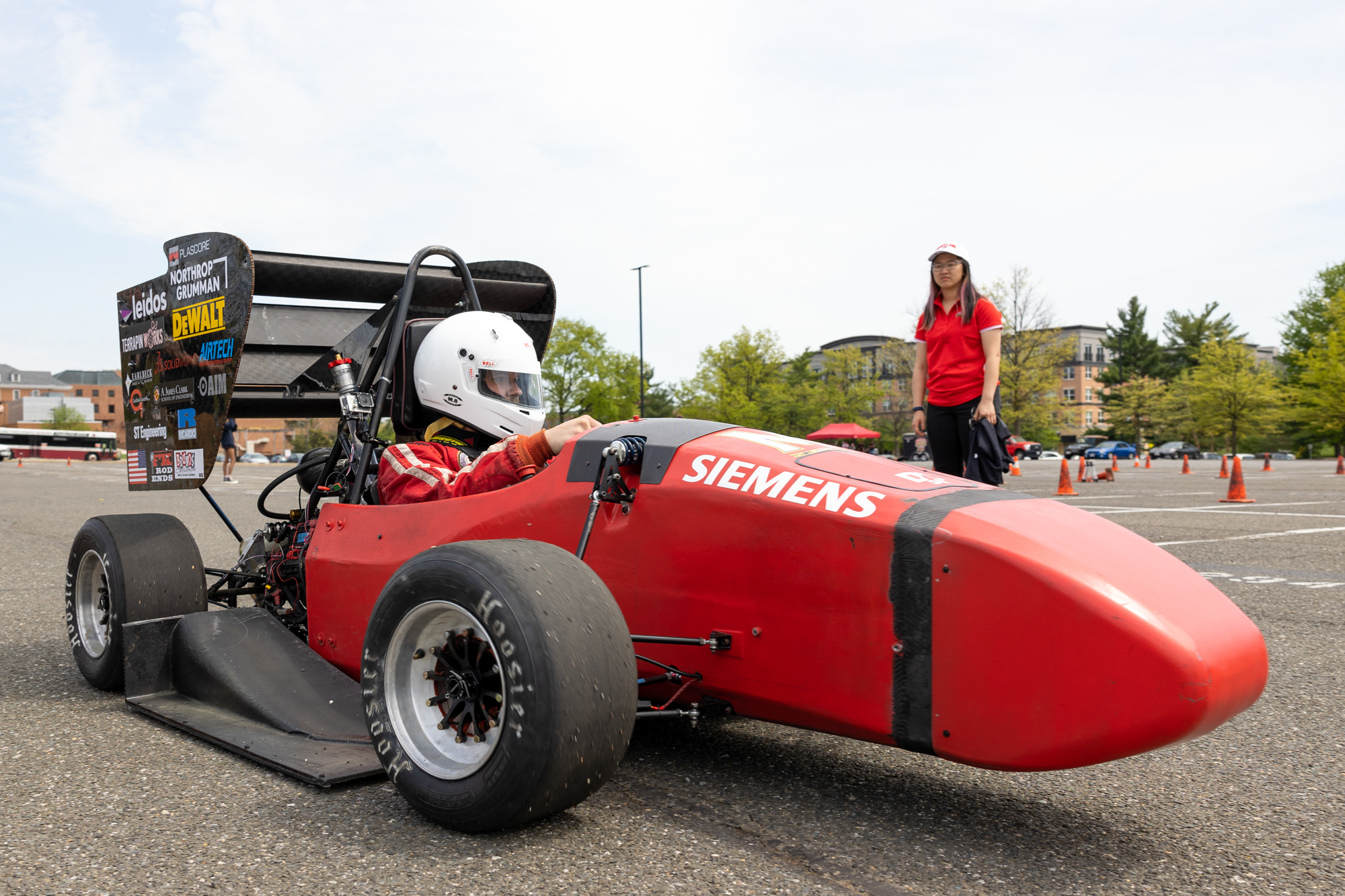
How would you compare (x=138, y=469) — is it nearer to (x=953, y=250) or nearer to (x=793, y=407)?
(x=953, y=250)

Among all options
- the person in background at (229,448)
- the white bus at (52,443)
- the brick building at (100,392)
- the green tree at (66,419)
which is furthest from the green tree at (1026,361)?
the brick building at (100,392)

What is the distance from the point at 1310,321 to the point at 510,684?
2339 inches

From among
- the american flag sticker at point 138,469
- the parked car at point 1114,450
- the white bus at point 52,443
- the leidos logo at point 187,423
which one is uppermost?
the leidos logo at point 187,423

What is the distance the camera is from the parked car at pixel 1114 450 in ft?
210

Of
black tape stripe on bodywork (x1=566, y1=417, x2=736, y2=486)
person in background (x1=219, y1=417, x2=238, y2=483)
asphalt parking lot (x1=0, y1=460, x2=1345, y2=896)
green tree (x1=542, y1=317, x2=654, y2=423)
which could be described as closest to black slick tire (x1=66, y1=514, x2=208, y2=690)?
asphalt parking lot (x1=0, y1=460, x2=1345, y2=896)

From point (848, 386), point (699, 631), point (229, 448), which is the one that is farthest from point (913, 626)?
point (848, 386)

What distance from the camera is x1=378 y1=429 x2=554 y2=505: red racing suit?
2855 mm

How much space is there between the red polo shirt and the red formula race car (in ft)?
7.28

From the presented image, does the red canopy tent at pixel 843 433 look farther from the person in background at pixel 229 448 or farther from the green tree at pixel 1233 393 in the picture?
the green tree at pixel 1233 393

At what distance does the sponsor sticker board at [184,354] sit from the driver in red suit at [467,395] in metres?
0.90

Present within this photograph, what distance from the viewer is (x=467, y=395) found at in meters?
3.41

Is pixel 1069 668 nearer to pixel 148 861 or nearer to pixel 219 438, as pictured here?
pixel 148 861

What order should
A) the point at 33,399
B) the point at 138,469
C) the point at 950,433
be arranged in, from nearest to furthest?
the point at 138,469 → the point at 950,433 → the point at 33,399

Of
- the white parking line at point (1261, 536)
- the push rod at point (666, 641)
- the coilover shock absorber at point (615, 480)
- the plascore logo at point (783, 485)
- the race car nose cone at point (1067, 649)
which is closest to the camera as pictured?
the race car nose cone at point (1067, 649)
